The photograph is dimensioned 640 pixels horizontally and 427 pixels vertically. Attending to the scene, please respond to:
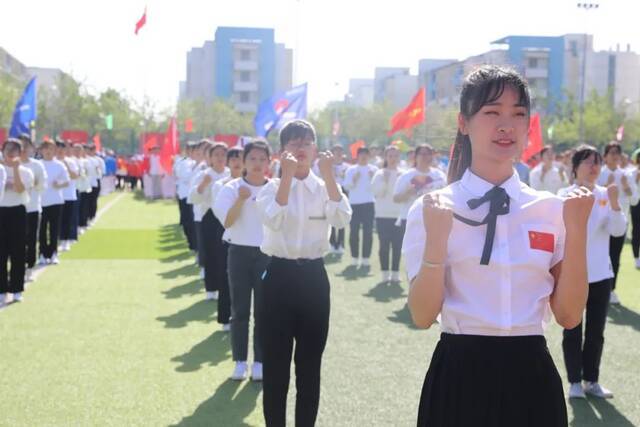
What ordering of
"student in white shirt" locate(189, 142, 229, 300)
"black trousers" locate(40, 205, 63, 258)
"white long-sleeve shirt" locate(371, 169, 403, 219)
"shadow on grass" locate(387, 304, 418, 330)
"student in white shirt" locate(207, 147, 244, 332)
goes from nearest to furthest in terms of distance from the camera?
"student in white shirt" locate(207, 147, 244, 332) < "shadow on grass" locate(387, 304, 418, 330) < "student in white shirt" locate(189, 142, 229, 300) < "white long-sleeve shirt" locate(371, 169, 403, 219) < "black trousers" locate(40, 205, 63, 258)

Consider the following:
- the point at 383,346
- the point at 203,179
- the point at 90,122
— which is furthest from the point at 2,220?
the point at 90,122

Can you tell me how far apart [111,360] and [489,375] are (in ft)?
18.9

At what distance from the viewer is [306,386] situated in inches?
207

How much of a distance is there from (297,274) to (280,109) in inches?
462

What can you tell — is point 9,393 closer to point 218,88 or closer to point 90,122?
point 90,122

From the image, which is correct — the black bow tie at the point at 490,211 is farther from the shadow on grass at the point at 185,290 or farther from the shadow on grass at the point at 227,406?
the shadow on grass at the point at 185,290

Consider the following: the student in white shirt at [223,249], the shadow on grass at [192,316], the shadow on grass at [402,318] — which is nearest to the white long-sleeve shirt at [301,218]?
the student in white shirt at [223,249]

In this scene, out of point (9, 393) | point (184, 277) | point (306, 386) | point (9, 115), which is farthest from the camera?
point (9, 115)

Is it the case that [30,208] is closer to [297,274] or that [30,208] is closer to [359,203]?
[359,203]

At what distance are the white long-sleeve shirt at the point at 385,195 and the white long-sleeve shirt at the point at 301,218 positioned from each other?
24.5 feet

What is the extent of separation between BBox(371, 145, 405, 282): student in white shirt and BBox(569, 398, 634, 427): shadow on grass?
662 centimetres

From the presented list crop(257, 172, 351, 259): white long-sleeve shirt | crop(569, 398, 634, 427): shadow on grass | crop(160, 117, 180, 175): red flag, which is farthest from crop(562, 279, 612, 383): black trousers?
crop(160, 117, 180, 175): red flag

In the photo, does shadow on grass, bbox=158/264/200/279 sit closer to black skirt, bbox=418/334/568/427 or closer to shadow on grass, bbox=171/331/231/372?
shadow on grass, bbox=171/331/231/372

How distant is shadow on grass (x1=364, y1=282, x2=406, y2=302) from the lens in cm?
1167
